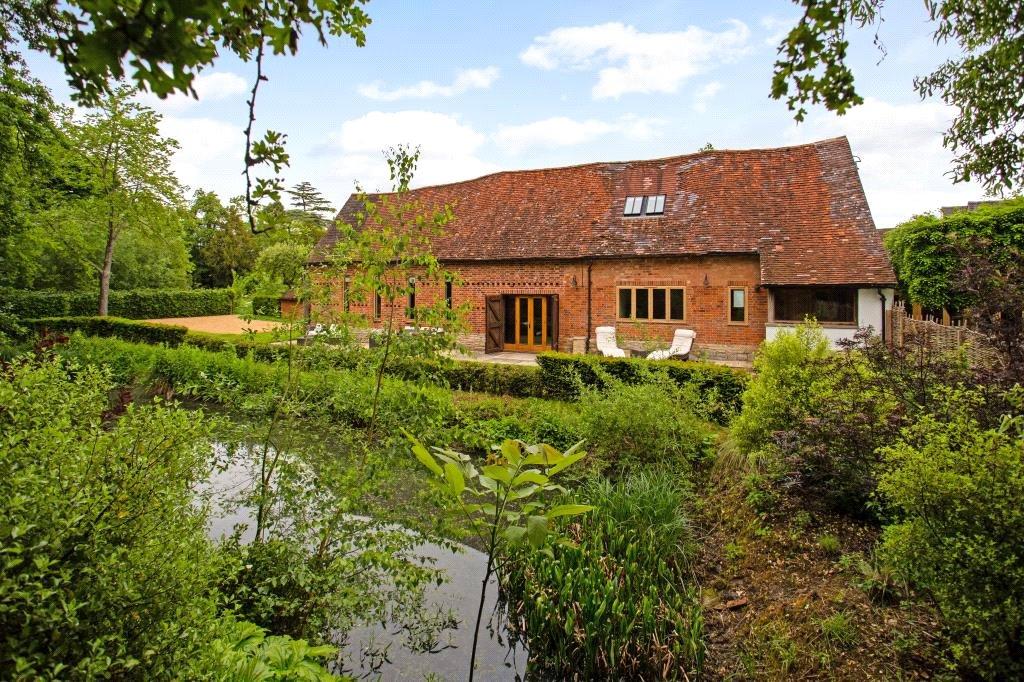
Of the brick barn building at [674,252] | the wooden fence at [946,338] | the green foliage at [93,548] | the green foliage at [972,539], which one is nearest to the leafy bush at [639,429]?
the wooden fence at [946,338]

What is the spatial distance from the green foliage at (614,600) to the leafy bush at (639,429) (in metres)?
1.60

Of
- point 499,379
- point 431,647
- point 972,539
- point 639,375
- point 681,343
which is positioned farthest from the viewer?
point 681,343

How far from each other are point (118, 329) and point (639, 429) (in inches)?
731

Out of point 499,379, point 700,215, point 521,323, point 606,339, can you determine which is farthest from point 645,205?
point 499,379

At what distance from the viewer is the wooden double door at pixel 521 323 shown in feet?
63.6

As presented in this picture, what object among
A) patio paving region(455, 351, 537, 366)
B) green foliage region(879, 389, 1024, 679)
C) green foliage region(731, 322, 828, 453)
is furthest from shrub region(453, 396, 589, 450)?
patio paving region(455, 351, 537, 366)

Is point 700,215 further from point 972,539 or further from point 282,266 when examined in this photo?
point 972,539

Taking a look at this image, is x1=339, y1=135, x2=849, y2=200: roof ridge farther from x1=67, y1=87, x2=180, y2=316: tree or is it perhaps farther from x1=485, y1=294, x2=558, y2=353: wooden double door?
x1=67, y1=87, x2=180, y2=316: tree

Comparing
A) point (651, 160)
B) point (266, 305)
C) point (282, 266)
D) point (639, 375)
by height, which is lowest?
point (639, 375)

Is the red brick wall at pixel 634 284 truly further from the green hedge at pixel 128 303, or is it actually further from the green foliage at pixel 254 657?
the green foliage at pixel 254 657

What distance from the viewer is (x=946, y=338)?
30.9 feet

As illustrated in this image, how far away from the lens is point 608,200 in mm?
19672

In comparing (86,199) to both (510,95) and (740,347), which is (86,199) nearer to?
(510,95)

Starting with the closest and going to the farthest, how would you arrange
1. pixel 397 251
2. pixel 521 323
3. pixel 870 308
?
pixel 397 251, pixel 870 308, pixel 521 323
